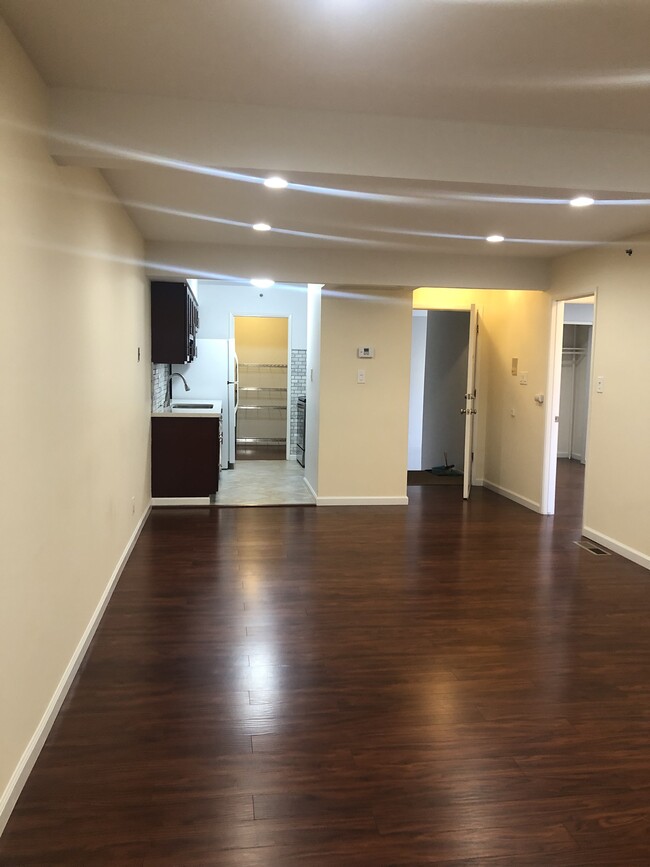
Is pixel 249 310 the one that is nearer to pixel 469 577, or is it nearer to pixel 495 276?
pixel 495 276

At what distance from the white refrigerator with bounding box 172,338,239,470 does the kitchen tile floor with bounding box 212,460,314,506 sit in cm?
48

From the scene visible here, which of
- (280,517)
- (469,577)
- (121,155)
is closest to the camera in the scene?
(121,155)

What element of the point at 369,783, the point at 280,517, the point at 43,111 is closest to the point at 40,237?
the point at 43,111

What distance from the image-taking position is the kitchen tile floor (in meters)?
6.60

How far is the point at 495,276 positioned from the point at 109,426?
393cm

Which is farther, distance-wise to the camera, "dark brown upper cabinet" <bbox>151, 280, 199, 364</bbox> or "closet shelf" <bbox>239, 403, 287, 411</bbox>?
"closet shelf" <bbox>239, 403, 287, 411</bbox>

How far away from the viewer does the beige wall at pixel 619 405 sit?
464 cm

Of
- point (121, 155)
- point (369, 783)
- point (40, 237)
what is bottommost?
point (369, 783)

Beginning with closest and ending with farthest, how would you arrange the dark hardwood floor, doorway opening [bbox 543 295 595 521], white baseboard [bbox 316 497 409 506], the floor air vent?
the dark hardwood floor < the floor air vent < white baseboard [bbox 316 497 409 506] < doorway opening [bbox 543 295 595 521]

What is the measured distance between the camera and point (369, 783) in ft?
7.23

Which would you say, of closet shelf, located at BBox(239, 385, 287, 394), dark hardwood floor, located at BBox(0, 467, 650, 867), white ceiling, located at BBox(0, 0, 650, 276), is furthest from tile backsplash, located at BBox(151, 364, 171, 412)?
closet shelf, located at BBox(239, 385, 287, 394)

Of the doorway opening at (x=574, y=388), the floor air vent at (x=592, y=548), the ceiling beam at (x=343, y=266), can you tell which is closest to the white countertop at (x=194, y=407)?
the ceiling beam at (x=343, y=266)

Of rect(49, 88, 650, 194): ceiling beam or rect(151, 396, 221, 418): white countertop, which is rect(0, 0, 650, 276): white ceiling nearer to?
rect(49, 88, 650, 194): ceiling beam

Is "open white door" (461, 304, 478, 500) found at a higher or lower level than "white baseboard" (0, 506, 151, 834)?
higher
